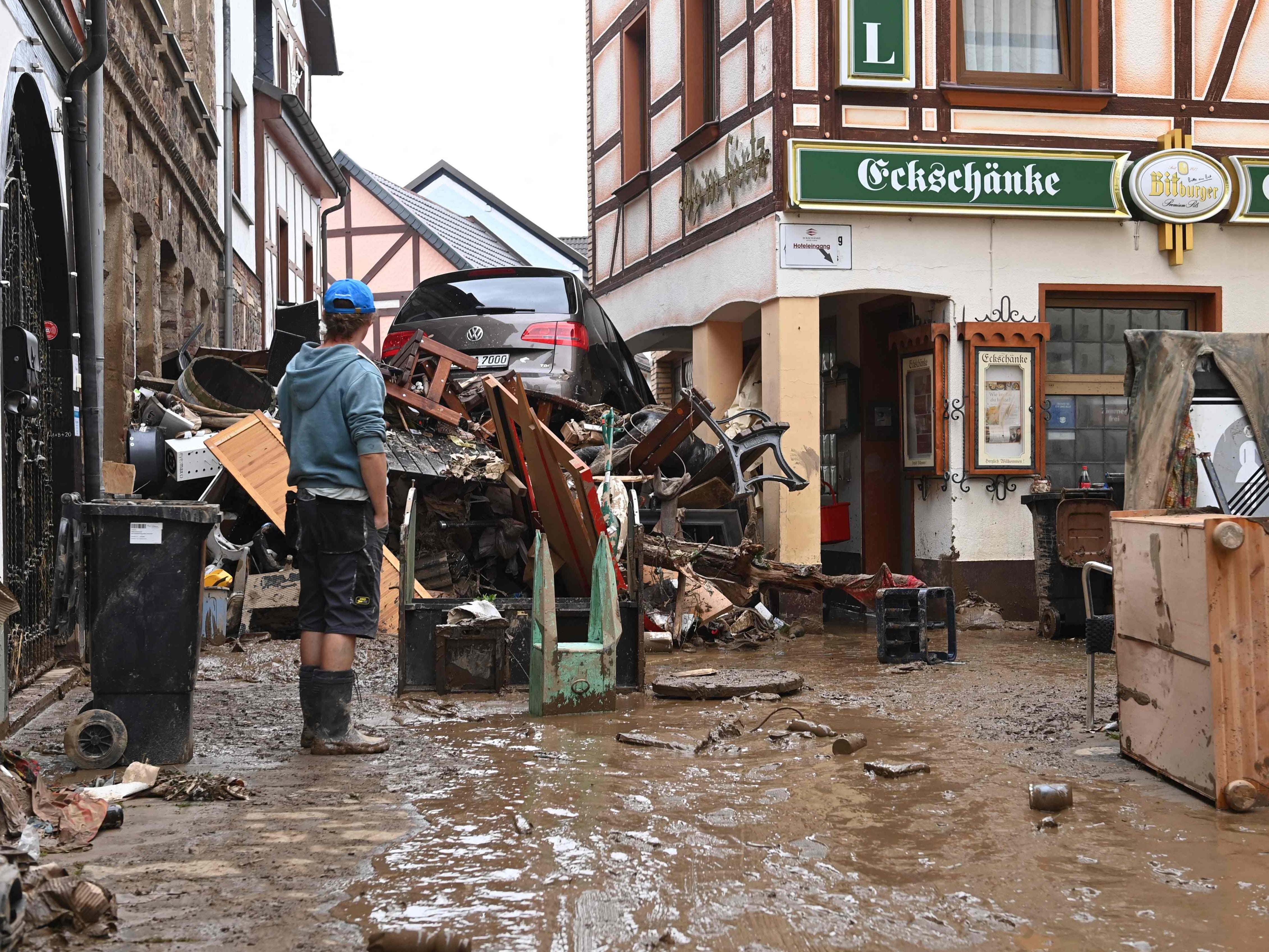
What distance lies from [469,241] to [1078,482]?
28.7m

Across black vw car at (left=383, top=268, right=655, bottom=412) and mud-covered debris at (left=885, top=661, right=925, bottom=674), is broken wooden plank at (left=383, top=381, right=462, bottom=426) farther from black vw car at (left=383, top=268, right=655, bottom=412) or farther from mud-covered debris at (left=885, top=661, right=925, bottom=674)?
mud-covered debris at (left=885, top=661, right=925, bottom=674)

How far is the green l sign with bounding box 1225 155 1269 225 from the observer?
11.6m

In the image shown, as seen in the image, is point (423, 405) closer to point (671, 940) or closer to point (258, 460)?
point (258, 460)

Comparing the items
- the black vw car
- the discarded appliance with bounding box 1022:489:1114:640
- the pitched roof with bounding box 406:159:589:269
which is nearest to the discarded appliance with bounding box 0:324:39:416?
the black vw car

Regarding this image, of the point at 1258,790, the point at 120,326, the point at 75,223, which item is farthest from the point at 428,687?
the point at 120,326

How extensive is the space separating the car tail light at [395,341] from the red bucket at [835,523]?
153 inches

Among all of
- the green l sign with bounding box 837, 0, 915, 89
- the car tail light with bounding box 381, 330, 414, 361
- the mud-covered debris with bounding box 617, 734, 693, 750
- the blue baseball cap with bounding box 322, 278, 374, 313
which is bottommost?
the mud-covered debris with bounding box 617, 734, 693, 750

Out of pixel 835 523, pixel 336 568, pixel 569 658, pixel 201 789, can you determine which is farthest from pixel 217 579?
pixel 835 523

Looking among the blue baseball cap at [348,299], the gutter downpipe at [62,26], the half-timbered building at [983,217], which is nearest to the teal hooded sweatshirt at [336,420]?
the blue baseball cap at [348,299]

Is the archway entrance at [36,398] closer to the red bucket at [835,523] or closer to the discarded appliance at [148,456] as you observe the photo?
the discarded appliance at [148,456]

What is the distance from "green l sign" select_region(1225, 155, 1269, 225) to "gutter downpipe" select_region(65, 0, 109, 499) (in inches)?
354

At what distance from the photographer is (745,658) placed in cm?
845

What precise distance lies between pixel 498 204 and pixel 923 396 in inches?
1344

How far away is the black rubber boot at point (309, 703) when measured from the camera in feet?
16.8
